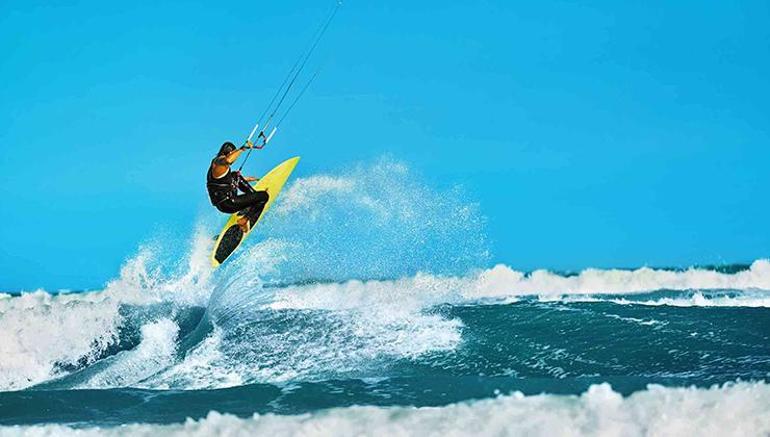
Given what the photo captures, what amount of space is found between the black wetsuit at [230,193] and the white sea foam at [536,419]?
480 cm

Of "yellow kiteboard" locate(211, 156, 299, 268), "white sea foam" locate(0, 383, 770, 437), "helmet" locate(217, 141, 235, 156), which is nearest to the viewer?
"white sea foam" locate(0, 383, 770, 437)

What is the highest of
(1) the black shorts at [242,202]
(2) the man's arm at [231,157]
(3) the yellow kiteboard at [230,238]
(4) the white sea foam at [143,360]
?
(2) the man's arm at [231,157]

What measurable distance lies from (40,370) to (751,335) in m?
9.71

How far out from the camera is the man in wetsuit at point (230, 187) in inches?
404

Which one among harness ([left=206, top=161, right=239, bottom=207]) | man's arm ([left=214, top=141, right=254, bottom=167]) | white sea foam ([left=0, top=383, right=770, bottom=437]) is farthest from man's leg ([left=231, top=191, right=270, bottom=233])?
white sea foam ([left=0, top=383, right=770, bottom=437])

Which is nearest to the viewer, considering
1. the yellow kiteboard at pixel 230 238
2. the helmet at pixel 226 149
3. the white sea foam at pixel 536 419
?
the white sea foam at pixel 536 419

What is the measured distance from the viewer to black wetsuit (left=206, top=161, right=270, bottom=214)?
10492mm

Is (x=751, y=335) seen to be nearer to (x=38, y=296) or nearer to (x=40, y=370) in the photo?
(x=40, y=370)

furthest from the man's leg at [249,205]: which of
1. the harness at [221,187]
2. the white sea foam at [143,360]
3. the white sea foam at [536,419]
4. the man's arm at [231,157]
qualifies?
→ the white sea foam at [536,419]

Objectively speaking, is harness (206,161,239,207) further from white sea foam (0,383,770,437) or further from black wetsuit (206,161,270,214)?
white sea foam (0,383,770,437)

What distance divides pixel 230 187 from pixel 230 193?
10 centimetres

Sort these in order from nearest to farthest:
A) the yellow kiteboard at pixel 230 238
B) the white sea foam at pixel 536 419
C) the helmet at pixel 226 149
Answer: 1. the white sea foam at pixel 536 419
2. the helmet at pixel 226 149
3. the yellow kiteboard at pixel 230 238

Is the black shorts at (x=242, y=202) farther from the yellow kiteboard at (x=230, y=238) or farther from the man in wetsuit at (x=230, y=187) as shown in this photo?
the yellow kiteboard at (x=230, y=238)

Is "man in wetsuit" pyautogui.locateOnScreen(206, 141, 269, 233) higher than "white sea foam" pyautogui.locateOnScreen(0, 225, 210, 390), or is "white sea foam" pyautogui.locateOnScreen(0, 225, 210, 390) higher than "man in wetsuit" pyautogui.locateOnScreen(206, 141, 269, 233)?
"man in wetsuit" pyautogui.locateOnScreen(206, 141, 269, 233)
